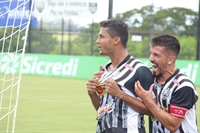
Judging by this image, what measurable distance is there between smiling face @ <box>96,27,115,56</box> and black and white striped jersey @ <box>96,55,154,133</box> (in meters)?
0.23

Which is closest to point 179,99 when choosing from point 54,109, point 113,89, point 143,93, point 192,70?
point 143,93

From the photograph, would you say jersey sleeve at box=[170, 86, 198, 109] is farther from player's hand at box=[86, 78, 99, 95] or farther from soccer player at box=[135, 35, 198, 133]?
player's hand at box=[86, 78, 99, 95]

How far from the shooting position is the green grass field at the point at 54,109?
10.9 m

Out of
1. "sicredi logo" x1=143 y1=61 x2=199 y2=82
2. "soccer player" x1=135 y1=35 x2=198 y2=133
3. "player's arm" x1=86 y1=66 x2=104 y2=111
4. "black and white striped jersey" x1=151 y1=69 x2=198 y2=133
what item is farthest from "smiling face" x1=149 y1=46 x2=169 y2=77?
"sicredi logo" x1=143 y1=61 x2=199 y2=82

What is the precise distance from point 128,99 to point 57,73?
20214mm

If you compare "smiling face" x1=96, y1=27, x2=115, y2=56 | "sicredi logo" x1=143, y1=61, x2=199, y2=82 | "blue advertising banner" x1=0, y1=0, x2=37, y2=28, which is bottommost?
"sicredi logo" x1=143, y1=61, x2=199, y2=82

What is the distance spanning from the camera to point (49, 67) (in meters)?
25.4

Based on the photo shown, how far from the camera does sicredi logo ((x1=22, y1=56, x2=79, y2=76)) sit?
81.4 ft

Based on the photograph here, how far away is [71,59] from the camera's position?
24906 millimetres

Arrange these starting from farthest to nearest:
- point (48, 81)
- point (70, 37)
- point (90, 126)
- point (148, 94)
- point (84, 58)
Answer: point (70, 37), point (84, 58), point (48, 81), point (90, 126), point (148, 94)

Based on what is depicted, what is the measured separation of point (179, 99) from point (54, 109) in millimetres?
8819

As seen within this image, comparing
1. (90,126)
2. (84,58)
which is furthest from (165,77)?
(84,58)

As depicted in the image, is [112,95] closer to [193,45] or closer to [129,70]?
[129,70]

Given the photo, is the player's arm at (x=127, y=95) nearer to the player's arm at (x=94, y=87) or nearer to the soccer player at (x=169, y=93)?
the soccer player at (x=169, y=93)
